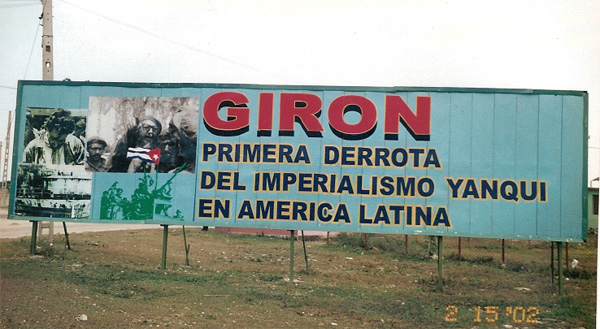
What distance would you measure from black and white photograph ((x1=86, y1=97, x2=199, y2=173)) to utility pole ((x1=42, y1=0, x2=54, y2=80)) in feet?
12.8

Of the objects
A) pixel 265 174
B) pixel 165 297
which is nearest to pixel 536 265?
pixel 265 174

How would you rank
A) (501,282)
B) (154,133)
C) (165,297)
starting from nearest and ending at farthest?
1. (165,297)
2. (154,133)
3. (501,282)

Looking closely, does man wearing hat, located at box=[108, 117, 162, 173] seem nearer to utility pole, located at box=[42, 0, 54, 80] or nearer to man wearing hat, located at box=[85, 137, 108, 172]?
man wearing hat, located at box=[85, 137, 108, 172]

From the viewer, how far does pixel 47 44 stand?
13117 mm

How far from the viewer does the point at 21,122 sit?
10.5m

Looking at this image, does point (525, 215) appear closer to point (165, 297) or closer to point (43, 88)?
point (165, 297)

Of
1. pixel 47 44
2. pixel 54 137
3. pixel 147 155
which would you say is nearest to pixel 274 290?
pixel 147 155

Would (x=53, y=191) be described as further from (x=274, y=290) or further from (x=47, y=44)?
(x=274, y=290)

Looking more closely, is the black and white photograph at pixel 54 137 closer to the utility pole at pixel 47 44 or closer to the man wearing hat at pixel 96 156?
the man wearing hat at pixel 96 156

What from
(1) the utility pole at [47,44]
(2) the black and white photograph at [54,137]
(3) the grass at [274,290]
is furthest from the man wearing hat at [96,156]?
(1) the utility pole at [47,44]

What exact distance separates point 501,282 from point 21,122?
42.5 ft

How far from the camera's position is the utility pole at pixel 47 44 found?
1285 centimetres

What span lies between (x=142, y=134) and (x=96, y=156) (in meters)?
1.27

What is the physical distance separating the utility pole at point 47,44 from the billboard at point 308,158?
2.64m
